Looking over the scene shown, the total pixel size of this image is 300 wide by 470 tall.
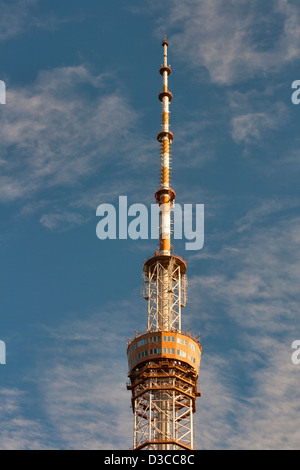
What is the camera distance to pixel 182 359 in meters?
188

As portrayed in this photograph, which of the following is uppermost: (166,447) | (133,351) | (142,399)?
(133,351)

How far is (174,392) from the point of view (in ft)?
611
